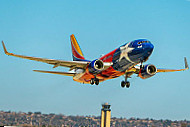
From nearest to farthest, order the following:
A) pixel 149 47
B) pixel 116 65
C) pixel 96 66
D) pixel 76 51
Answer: pixel 149 47 < pixel 116 65 < pixel 96 66 < pixel 76 51

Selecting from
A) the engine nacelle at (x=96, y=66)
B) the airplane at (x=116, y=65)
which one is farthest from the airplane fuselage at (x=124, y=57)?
the engine nacelle at (x=96, y=66)

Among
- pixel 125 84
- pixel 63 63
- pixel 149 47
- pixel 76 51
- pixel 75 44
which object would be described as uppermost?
pixel 75 44

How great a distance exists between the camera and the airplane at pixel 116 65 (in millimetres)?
51381

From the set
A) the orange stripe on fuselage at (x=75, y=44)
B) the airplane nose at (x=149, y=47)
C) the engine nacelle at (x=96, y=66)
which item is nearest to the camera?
the airplane nose at (x=149, y=47)

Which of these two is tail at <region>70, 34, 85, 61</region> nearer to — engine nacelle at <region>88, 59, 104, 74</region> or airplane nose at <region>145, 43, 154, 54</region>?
engine nacelle at <region>88, 59, 104, 74</region>

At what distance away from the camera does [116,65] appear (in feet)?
180

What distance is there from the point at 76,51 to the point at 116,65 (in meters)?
20.9

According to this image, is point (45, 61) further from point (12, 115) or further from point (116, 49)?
point (12, 115)

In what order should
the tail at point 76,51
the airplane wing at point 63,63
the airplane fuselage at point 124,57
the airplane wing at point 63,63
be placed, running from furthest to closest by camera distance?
1. the tail at point 76,51
2. the airplane wing at point 63,63
3. the airplane wing at point 63,63
4. the airplane fuselage at point 124,57

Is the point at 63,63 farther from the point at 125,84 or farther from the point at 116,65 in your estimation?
the point at 125,84

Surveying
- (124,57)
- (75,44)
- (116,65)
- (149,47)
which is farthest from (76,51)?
(149,47)

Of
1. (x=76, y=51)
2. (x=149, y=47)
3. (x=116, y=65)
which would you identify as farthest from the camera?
(x=76, y=51)

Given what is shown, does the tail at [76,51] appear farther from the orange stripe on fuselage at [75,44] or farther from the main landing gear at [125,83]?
the main landing gear at [125,83]

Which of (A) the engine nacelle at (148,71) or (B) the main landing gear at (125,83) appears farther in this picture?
(B) the main landing gear at (125,83)
